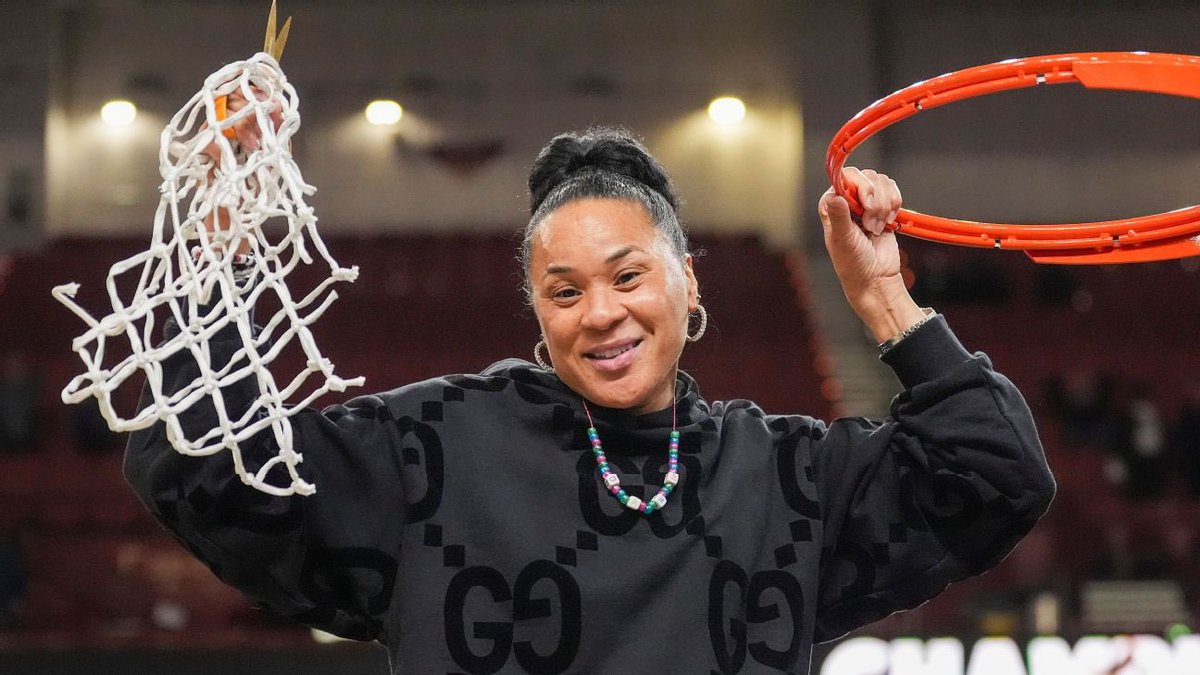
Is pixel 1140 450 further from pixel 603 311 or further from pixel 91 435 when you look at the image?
pixel 603 311

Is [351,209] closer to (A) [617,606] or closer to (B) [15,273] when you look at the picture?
(B) [15,273]

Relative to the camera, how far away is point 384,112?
36.6 feet

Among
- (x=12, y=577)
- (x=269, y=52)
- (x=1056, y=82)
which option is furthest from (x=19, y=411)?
(x=1056, y=82)

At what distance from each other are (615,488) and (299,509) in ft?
1.10

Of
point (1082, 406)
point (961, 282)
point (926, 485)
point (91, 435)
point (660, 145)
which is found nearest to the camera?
point (926, 485)

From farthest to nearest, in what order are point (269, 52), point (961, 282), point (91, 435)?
point (961, 282) < point (91, 435) < point (269, 52)

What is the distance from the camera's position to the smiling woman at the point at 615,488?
1510 millimetres

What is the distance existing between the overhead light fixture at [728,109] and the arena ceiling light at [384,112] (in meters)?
2.38

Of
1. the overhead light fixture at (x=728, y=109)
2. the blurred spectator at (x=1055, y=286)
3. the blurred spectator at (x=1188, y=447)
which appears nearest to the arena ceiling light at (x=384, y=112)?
the overhead light fixture at (x=728, y=109)

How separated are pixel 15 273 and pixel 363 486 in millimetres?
8614

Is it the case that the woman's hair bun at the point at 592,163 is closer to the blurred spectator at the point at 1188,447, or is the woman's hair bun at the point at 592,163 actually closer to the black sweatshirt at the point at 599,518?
the black sweatshirt at the point at 599,518

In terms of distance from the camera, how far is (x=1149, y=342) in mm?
9086

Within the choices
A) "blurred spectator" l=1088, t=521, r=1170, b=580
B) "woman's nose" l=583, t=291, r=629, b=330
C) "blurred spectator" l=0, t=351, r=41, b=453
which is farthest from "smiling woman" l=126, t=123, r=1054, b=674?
"blurred spectator" l=0, t=351, r=41, b=453

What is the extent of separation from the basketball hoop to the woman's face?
0.88 ft
